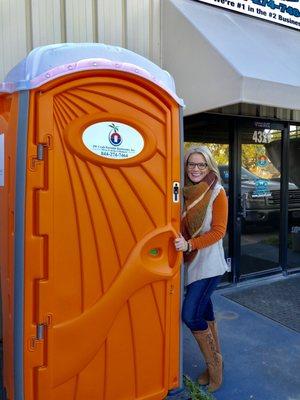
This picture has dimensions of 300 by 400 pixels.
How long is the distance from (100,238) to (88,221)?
4.7 inches

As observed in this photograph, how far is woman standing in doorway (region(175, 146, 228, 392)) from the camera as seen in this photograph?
2.51m

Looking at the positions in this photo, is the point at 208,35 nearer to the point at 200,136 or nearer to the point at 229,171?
the point at 200,136

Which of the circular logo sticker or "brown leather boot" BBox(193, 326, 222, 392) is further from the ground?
the circular logo sticker

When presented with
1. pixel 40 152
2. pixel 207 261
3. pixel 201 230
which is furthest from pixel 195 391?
pixel 40 152

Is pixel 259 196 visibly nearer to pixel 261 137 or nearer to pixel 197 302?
pixel 261 137

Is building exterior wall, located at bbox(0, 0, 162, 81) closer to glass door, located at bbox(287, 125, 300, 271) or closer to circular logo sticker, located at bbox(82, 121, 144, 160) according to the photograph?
circular logo sticker, located at bbox(82, 121, 144, 160)

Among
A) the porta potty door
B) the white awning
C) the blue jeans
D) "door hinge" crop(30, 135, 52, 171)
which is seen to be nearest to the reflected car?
the white awning

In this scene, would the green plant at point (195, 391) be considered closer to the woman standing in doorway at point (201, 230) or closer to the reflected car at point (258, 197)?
the woman standing in doorway at point (201, 230)

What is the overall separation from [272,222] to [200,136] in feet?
5.44

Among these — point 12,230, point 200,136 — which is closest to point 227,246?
point 200,136

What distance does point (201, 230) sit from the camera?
2.54 meters

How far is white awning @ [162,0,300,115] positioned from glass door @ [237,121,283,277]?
48.1 inches

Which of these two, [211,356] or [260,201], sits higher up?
[260,201]

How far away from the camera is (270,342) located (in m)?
3.44
